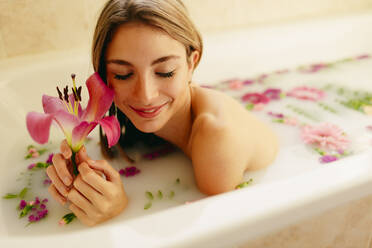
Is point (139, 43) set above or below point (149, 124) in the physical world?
above

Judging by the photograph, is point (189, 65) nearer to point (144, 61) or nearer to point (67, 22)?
point (144, 61)

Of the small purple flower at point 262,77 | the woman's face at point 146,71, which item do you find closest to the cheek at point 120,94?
the woman's face at point 146,71

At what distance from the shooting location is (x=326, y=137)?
1288 millimetres

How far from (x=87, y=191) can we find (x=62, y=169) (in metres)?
0.08

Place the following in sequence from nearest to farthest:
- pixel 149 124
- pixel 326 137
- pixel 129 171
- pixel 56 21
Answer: pixel 149 124 → pixel 129 171 → pixel 326 137 → pixel 56 21

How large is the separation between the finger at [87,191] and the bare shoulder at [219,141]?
0.96 feet

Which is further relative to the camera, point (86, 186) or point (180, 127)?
point (180, 127)

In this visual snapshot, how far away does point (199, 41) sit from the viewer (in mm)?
882

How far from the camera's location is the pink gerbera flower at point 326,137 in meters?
1.26

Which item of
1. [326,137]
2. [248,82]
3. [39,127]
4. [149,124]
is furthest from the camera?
[248,82]

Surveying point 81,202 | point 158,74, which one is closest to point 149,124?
point 158,74

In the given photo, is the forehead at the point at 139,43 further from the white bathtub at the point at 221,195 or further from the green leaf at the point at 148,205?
the green leaf at the point at 148,205

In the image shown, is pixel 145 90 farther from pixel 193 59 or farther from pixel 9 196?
pixel 9 196

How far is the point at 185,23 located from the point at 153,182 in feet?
1.77
